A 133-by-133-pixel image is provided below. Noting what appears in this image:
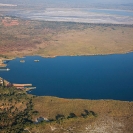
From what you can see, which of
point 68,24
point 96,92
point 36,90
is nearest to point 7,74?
point 36,90

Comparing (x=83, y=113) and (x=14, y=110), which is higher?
(x=14, y=110)

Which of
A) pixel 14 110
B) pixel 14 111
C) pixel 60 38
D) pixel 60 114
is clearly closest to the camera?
pixel 60 114

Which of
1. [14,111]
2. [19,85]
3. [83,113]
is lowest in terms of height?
[83,113]

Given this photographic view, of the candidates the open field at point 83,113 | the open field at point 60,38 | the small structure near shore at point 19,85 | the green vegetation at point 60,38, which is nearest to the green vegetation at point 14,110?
the open field at point 83,113

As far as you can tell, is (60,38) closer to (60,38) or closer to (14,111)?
(60,38)

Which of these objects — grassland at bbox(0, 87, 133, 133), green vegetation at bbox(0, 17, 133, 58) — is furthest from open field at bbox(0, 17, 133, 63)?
grassland at bbox(0, 87, 133, 133)

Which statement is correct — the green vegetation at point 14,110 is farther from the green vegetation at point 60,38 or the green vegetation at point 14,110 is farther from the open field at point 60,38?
the green vegetation at point 60,38

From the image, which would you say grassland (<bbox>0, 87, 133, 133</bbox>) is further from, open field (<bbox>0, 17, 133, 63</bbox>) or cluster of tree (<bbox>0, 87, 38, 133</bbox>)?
open field (<bbox>0, 17, 133, 63</bbox>)

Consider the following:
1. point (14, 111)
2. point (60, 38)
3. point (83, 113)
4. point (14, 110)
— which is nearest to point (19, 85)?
point (14, 110)
